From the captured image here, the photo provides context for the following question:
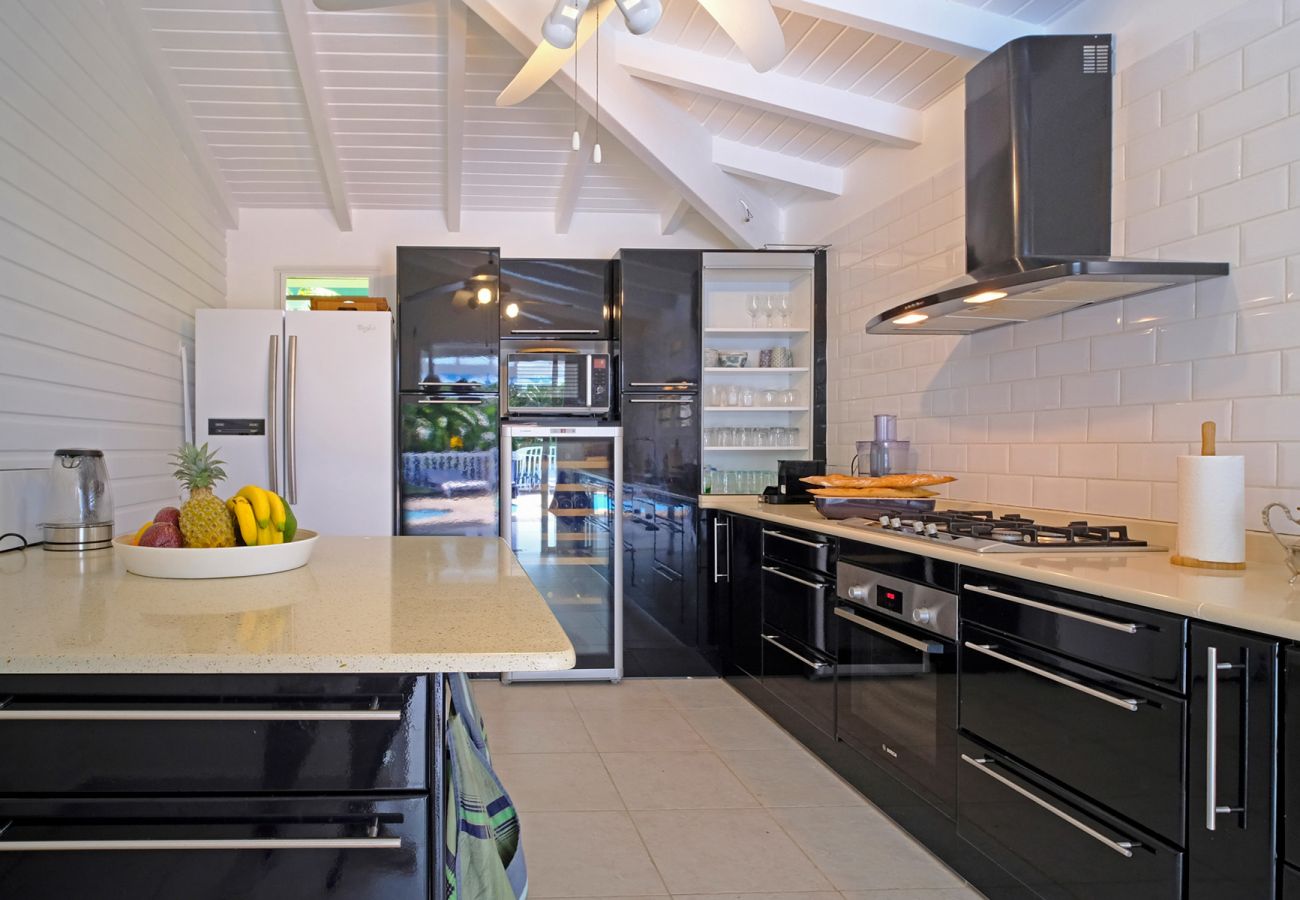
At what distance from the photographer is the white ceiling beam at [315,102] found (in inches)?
141

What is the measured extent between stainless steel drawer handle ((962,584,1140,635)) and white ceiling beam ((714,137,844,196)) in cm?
286

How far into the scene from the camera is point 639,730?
374 centimetres

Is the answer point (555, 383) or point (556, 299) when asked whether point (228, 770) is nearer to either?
point (555, 383)

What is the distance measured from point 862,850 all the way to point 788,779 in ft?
1.93

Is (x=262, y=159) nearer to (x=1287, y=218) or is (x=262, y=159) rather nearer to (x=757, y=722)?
(x=757, y=722)

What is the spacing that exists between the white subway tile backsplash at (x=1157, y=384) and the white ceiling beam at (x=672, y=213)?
276 centimetres

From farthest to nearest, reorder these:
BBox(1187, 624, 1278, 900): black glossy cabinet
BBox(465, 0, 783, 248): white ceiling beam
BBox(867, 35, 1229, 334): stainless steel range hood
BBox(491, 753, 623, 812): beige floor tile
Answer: BBox(465, 0, 783, 248): white ceiling beam < BBox(491, 753, 623, 812): beige floor tile < BBox(867, 35, 1229, 334): stainless steel range hood < BBox(1187, 624, 1278, 900): black glossy cabinet

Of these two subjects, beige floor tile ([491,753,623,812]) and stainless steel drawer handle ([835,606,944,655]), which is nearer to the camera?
stainless steel drawer handle ([835,606,944,655])

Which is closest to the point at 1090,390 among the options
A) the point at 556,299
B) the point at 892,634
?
the point at 892,634

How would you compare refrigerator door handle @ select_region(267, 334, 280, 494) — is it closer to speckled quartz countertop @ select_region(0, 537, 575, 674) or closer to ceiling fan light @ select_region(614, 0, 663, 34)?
speckled quartz countertop @ select_region(0, 537, 575, 674)

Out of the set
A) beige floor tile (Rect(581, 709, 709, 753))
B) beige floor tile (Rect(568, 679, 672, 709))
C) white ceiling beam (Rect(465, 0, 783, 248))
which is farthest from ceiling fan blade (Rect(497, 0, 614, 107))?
beige floor tile (Rect(568, 679, 672, 709))

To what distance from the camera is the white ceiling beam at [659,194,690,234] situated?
498cm

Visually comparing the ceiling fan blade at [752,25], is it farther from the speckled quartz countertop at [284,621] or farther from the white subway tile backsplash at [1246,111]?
the speckled quartz countertop at [284,621]

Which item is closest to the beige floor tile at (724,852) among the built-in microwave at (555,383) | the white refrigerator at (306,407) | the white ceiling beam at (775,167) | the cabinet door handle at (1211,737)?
the cabinet door handle at (1211,737)
